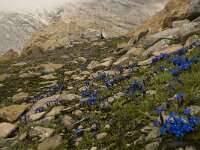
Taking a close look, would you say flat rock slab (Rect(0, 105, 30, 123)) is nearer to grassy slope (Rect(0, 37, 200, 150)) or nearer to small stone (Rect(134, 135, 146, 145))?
grassy slope (Rect(0, 37, 200, 150))

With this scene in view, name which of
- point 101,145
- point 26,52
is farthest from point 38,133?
point 26,52

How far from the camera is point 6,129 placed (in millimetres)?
10242

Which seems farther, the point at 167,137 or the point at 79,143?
the point at 79,143

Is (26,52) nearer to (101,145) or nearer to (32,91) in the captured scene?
(32,91)

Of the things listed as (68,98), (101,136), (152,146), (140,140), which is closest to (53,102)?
(68,98)

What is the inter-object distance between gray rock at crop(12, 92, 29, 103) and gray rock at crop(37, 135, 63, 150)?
545cm

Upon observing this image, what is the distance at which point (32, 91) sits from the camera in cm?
1514

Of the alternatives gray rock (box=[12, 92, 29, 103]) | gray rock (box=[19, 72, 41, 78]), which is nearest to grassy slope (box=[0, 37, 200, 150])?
gray rock (box=[12, 92, 29, 103])

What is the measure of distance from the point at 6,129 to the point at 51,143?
2.23 meters

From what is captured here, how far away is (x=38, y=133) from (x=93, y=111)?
1.48 metres

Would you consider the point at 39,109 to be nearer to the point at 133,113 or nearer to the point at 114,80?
the point at 114,80

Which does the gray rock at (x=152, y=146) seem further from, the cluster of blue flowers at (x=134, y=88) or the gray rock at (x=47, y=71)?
the gray rock at (x=47, y=71)

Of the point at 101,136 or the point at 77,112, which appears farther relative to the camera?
the point at 77,112

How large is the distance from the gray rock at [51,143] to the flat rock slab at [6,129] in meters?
1.77
